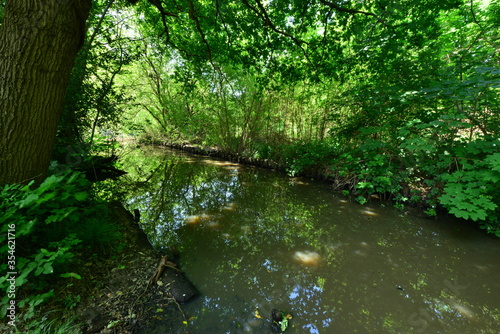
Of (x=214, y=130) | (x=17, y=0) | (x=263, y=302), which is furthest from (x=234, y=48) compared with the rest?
(x=214, y=130)

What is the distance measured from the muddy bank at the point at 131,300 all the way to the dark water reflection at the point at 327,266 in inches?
8.8

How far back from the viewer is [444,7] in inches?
125

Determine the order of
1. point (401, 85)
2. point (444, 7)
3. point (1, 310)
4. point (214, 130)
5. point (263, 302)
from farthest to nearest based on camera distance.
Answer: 1. point (214, 130)
2. point (401, 85)
3. point (444, 7)
4. point (263, 302)
5. point (1, 310)

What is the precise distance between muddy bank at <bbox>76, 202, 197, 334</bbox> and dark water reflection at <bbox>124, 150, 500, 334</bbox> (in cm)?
22

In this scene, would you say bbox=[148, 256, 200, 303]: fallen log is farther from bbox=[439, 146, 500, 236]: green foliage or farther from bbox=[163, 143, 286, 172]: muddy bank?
bbox=[163, 143, 286, 172]: muddy bank

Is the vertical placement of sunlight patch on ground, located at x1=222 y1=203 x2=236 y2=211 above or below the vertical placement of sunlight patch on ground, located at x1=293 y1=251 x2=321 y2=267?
above

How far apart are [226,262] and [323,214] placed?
107 inches

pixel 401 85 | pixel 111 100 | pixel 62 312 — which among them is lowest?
pixel 62 312

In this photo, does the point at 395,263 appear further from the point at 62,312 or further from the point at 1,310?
the point at 1,310

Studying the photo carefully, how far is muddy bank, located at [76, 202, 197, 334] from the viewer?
5.33 feet

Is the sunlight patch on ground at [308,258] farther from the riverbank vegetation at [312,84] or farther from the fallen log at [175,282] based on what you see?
the riverbank vegetation at [312,84]

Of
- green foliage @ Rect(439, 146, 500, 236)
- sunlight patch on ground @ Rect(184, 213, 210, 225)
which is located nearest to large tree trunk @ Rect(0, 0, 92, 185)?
sunlight patch on ground @ Rect(184, 213, 210, 225)

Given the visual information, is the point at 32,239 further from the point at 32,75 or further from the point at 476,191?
the point at 476,191

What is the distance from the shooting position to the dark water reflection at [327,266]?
6.36 ft
